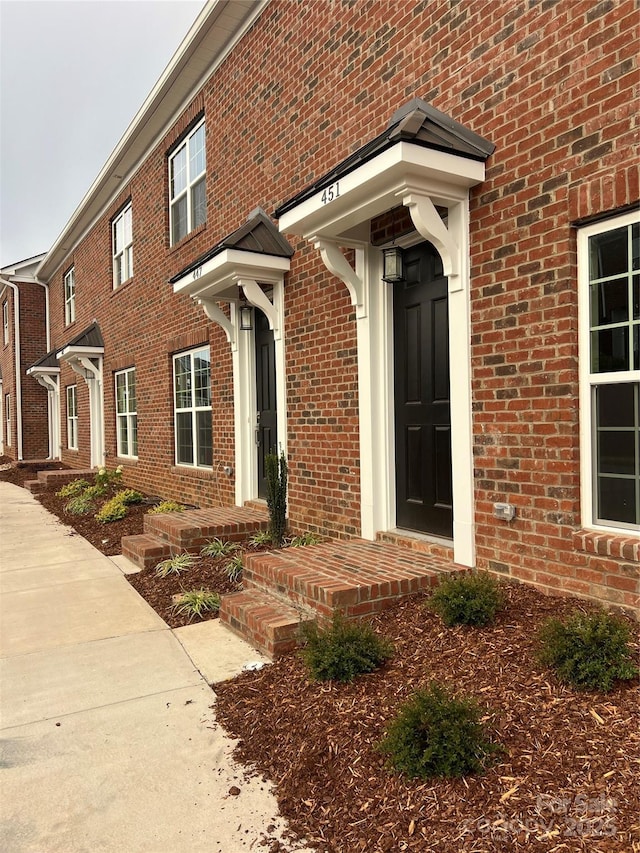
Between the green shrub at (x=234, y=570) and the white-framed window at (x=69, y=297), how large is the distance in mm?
13551

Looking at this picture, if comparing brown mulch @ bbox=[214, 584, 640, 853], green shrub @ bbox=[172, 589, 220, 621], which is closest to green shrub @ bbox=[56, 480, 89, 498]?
green shrub @ bbox=[172, 589, 220, 621]

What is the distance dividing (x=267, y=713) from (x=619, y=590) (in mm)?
2009

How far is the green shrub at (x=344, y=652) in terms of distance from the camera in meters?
3.13

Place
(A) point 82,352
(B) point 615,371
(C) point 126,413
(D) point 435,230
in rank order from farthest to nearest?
(A) point 82,352, (C) point 126,413, (D) point 435,230, (B) point 615,371

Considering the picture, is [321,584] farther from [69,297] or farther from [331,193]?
[69,297]

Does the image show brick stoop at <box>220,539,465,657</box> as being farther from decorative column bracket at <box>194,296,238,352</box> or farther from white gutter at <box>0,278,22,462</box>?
white gutter at <box>0,278,22,462</box>

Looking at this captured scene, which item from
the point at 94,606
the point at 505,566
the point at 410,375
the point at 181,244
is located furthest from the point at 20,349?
the point at 505,566

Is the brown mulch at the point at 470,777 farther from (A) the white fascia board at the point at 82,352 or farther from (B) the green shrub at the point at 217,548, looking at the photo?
(A) the white fascia board at the point at 82,352

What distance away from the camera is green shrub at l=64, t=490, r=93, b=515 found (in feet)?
33.6

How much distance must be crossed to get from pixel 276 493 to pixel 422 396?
6.38ft

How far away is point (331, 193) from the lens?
447 centimetres

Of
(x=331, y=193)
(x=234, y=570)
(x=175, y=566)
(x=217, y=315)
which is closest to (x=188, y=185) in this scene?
(x=217, y=315)

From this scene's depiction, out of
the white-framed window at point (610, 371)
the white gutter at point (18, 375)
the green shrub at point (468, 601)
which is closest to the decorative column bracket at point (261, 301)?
the white-framed window at point (610, 371)

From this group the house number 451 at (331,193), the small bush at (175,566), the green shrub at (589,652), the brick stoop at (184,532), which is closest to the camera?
the green shrub at (589,652)
